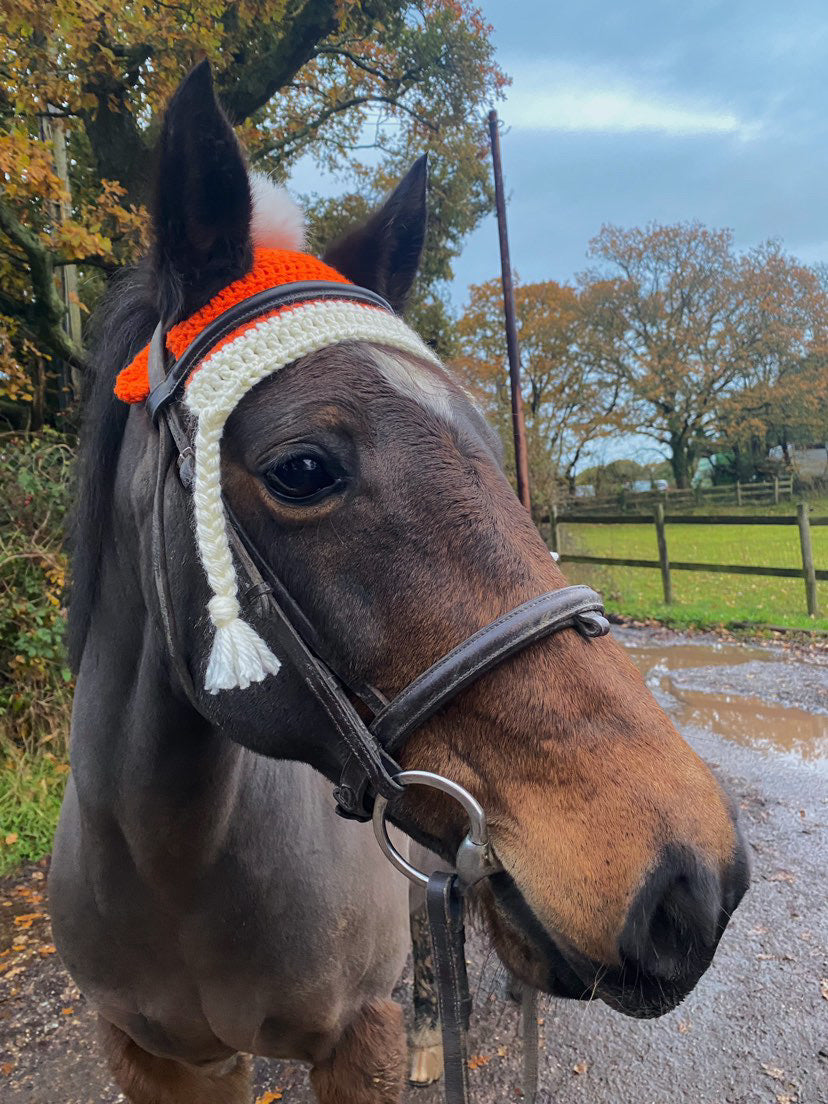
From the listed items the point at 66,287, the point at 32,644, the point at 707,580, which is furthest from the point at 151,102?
the point at 707,580

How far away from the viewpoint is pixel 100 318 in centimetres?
173

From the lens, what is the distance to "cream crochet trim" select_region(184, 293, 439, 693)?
119 centimetres

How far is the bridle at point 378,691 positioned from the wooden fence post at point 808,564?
34.7 feet

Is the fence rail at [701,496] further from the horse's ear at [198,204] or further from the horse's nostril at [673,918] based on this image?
the horse's nostril at [673,918]

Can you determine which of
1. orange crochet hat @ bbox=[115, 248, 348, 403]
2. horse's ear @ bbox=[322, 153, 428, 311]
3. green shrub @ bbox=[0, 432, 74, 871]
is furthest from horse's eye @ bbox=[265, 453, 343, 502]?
green shrub @ bbox=[0, 432, 74, 871]

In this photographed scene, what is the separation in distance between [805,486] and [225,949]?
117ft

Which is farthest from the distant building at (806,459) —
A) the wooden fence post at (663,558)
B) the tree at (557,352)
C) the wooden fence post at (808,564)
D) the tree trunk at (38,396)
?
the tree trunk at (38,396)

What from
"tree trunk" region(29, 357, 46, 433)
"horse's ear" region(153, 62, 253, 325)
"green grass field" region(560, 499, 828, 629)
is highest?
"tree trunk" region(29, 357, 46, 433)

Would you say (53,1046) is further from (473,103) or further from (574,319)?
(574,319)

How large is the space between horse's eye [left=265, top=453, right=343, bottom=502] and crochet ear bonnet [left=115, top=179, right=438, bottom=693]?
13 cm

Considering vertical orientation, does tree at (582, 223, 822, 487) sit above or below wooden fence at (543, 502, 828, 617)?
above

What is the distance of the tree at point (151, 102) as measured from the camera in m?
6.10

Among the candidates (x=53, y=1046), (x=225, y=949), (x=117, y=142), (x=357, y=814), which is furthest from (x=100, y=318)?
(x=117, y=142)

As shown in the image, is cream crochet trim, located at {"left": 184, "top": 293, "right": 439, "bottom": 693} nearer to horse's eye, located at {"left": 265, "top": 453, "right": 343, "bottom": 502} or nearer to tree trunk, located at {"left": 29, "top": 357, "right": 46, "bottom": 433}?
horse's eye, located at {"left": 265, "top": 453, "right": 343, "bottom": 502}
